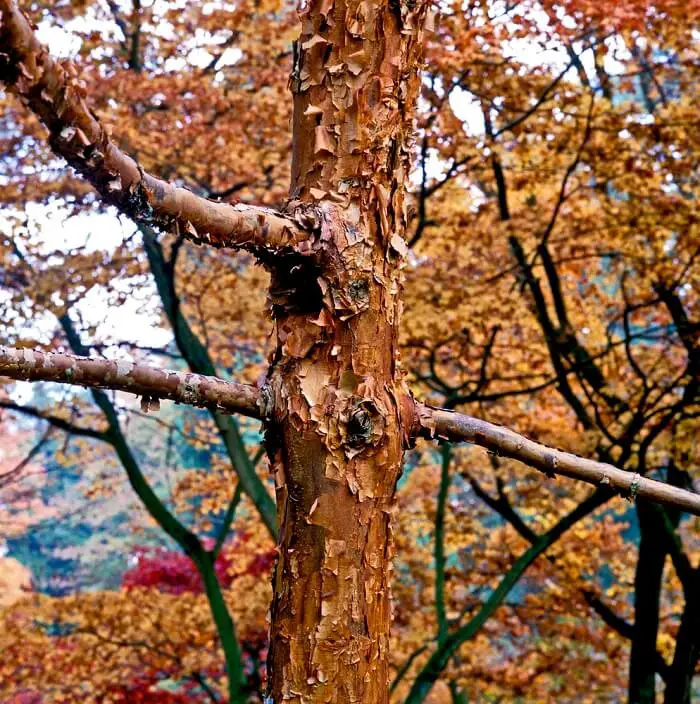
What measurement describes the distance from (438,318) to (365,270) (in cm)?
418

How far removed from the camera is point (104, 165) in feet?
3.00

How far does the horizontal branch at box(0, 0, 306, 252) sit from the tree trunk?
0.29 feet

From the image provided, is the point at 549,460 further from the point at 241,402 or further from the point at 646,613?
the point at 646,613

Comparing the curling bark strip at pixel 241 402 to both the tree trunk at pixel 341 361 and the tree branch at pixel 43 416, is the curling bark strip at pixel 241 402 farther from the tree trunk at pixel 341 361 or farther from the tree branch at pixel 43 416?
the tree branch at pixel 43 416

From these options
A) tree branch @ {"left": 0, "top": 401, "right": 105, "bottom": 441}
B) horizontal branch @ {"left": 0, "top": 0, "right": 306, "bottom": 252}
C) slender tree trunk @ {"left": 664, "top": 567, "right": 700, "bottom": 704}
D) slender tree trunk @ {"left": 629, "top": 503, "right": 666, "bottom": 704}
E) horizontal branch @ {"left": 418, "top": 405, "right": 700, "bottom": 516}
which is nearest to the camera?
horizontal branch @ {"left": 0, "top": 0, "right": 306, "bottom": 252}

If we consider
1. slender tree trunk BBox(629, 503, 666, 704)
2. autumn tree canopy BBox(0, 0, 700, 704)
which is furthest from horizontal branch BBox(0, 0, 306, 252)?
slender tree trunk BBox(629, 503, 666, 704)

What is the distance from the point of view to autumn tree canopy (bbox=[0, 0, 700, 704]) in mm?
1103

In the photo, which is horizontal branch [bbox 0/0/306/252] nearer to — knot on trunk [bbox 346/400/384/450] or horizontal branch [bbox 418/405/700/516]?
knot on trunk [bbox 346/400/384/450]

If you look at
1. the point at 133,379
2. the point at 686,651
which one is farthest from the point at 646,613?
the point at 133,379

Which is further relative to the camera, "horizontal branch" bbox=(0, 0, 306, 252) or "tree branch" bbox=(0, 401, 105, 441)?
"tree branch" bbox=(0, 401, 105, 441)

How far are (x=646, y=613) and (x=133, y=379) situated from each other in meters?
5.34

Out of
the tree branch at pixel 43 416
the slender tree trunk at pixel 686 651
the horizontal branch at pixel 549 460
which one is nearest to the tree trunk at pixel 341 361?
the horizontal branch at pixel 549 460

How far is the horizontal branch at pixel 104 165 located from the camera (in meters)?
0.79

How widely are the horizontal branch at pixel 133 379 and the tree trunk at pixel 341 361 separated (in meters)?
0.06
